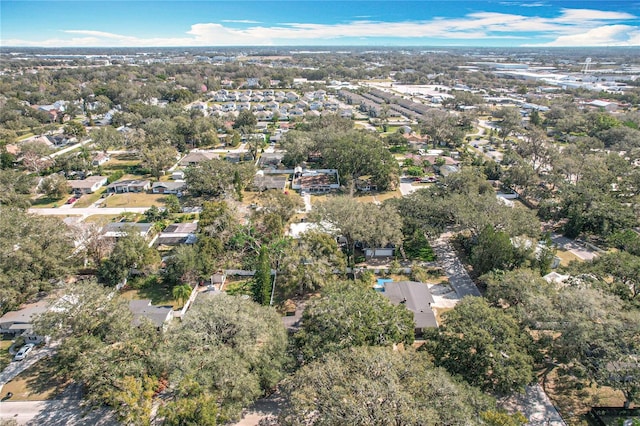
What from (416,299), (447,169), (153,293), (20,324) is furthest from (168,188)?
(447,169)

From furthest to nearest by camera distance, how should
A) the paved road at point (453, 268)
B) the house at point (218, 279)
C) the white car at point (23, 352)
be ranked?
the house at point (218, 279), the paved road at point (453, 268), the white car at point (23, 352)

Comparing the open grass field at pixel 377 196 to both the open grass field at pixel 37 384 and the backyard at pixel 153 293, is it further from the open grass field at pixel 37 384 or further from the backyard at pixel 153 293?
the open grass field at pixel 37 384

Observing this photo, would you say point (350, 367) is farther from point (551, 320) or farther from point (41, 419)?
point (41, 419)

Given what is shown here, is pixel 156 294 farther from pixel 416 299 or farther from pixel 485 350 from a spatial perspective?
pixel 485 350

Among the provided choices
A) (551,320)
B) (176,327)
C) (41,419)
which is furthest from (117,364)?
(551,320)

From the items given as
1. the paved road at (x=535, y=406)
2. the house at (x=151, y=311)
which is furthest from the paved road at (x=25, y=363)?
the paved road at (x=535, y=406)

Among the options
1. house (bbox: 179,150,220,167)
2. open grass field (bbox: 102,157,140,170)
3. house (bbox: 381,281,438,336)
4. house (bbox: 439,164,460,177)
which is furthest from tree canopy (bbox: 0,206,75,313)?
house (bbox: 439,164,460,177)
